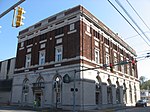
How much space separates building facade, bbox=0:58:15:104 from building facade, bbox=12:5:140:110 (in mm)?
4791

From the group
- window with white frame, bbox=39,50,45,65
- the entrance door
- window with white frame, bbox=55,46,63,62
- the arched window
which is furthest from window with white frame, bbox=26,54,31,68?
the arched window

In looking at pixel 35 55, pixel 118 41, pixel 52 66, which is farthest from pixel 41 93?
pixel 118 41

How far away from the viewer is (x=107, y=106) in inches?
1283

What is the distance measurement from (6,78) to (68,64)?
907 inches

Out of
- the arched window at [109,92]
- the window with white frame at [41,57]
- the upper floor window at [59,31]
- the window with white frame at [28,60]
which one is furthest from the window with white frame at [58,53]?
the arched window at [109,92]

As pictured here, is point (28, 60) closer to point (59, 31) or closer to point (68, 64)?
point (59, 31)

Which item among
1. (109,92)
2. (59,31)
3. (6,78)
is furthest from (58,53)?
(6,78)

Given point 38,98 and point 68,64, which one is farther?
point 38,98

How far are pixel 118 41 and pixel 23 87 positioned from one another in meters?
23.4

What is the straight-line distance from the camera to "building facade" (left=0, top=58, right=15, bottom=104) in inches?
1638

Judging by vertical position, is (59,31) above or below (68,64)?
above

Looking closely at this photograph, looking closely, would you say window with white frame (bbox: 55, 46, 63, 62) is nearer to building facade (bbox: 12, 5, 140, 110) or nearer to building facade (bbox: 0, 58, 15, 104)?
building facade (bbox: 12, 5, 140, 110)

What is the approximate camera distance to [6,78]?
147 ft

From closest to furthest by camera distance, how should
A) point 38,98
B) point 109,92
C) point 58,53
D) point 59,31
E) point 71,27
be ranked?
point 71,27
point 58,53
point 59,31
point 38,98
point 109,92
